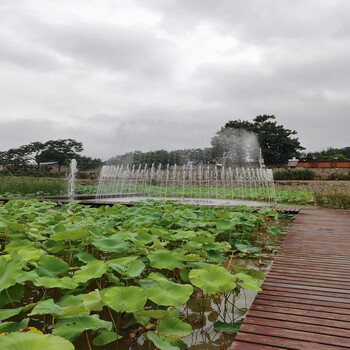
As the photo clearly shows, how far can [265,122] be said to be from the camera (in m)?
36.6

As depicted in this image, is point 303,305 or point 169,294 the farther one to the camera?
point 303,305

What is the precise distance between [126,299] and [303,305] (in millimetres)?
1168

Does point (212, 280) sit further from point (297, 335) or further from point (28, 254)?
point (28, 254)

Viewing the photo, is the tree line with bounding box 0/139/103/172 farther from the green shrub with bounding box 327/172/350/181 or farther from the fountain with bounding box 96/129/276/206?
the green shrub with bounding box 327/172/350/181

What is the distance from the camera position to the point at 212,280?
1.96 metres

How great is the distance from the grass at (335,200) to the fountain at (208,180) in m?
1.98

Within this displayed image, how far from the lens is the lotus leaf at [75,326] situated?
1408 mm

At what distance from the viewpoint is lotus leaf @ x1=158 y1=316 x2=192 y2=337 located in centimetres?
164

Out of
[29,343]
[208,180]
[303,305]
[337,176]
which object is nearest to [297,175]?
[337,176]

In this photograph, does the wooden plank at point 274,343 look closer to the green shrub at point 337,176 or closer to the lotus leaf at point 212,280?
the lotus leaf at point 212,280

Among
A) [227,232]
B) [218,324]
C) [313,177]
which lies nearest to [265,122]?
[313,177]

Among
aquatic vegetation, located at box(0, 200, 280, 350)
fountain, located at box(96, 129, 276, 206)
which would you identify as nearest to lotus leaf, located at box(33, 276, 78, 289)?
aquatic vegetation, located at box(0, 200, 280, 350)

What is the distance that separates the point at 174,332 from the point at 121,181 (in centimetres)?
2224

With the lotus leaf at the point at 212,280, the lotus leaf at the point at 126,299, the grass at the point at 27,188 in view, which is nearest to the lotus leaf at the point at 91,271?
the lotus leaf at the point at 126,299
